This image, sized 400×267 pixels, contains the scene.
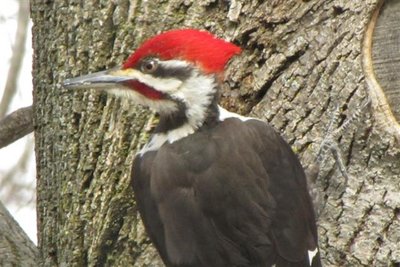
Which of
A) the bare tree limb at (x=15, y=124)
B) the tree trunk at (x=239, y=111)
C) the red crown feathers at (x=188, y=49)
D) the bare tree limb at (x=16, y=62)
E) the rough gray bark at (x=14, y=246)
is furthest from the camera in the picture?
the bare tree limb at (x=16, y=62)

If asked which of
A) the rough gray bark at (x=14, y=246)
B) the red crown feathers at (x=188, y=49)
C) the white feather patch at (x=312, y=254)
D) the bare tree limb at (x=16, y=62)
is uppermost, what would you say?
the red crown feathers at (x=188, y=49)

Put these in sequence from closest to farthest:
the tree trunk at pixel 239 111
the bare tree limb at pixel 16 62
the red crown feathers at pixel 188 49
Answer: the red crown feathers at pixel 188 49 → the tree trunk at pixel 239 111 → the bare tree limb at pixel 16 62

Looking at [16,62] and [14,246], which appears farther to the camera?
[16,62]

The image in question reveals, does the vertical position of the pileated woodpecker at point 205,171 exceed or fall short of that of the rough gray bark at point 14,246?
it exceeds it

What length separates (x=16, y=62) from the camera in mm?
5434

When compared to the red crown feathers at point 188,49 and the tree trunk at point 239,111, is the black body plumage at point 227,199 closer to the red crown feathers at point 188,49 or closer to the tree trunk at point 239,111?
the tree trunk at point 239,111

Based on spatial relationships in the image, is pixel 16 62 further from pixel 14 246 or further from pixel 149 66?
pixel 149 66

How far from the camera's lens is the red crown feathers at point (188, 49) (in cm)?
253

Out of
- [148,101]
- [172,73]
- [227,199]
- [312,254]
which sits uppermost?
[172,73]

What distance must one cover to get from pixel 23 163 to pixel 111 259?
3.24 meters

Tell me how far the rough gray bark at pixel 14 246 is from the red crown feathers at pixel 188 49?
2.52 ft

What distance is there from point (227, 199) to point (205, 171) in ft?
0.34

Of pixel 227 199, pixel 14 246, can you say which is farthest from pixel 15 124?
pixel 227 199

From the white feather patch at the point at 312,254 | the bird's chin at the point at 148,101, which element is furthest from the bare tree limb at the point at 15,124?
the white feather patch at the point at 312,254
